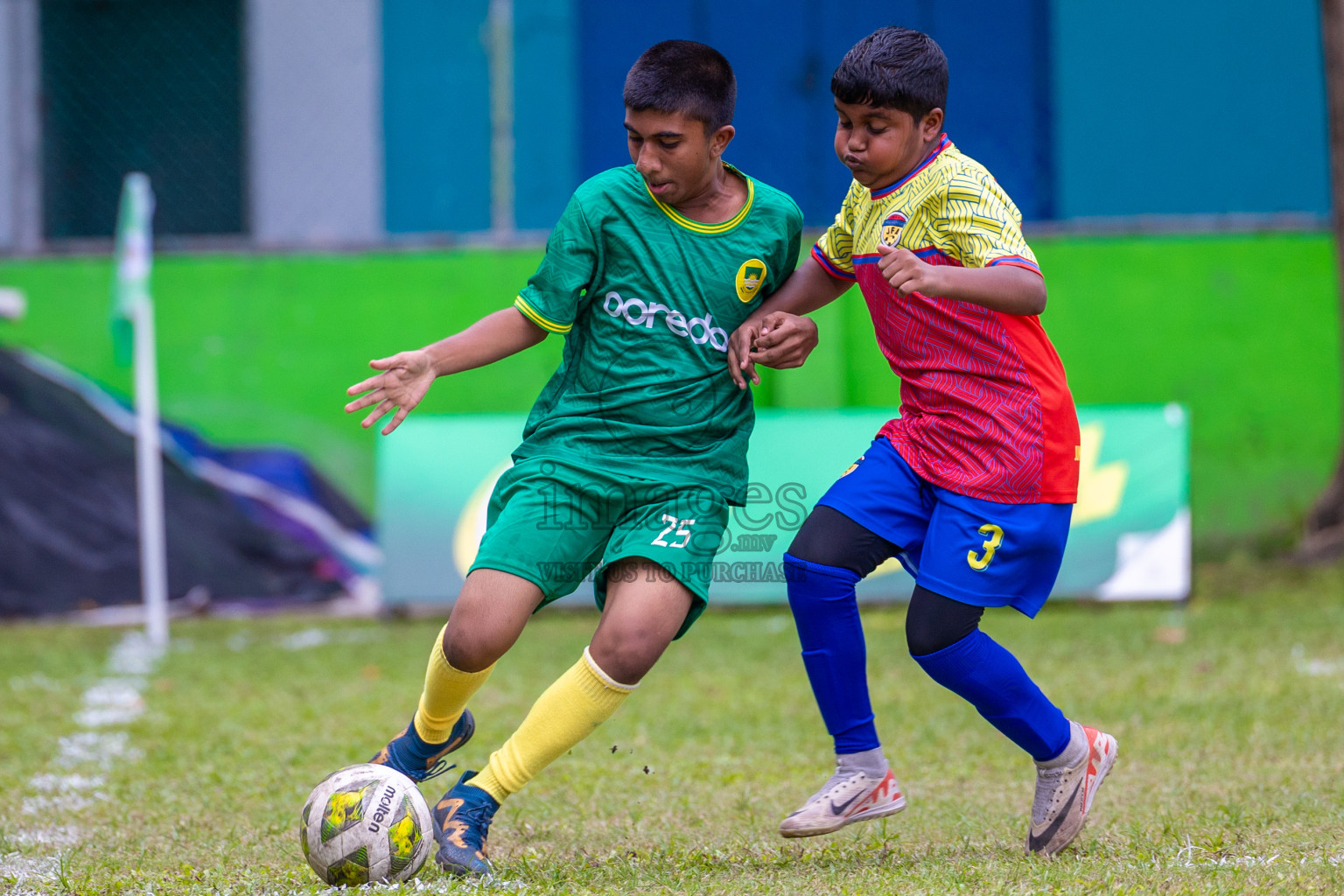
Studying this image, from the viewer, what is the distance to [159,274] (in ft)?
29.4

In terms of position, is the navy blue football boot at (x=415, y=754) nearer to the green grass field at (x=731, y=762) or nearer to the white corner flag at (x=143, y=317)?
the green grass field at (x=731, y=762)

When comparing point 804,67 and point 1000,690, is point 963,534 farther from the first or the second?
point 804,67

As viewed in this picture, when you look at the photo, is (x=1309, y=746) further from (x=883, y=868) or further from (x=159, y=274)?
(x=159, y=274)

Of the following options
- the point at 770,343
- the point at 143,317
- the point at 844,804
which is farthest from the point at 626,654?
the point at 143,317

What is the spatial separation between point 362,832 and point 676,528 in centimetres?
93

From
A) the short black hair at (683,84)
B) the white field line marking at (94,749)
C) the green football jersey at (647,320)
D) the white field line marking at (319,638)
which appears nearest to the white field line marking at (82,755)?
the white field line marking at (94,749)

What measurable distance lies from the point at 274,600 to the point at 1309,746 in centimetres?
585

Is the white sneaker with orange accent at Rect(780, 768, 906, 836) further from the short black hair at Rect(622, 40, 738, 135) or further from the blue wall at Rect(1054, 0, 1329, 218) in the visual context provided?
the blue wall at Rect(1054, 0, 1329, 218)

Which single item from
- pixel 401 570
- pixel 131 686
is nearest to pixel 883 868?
pixel 131 686

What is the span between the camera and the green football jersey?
334 cm

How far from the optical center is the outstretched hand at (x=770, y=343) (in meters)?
3.29

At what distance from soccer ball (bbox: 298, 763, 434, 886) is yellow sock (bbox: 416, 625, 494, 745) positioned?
333 millimetres

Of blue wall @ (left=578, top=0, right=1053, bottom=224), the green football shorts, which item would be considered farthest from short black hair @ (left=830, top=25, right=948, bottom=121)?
blue wall @ (left=578, top=0, right=1053, bottom=224)

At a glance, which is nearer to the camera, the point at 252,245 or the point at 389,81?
the point at 252,245
